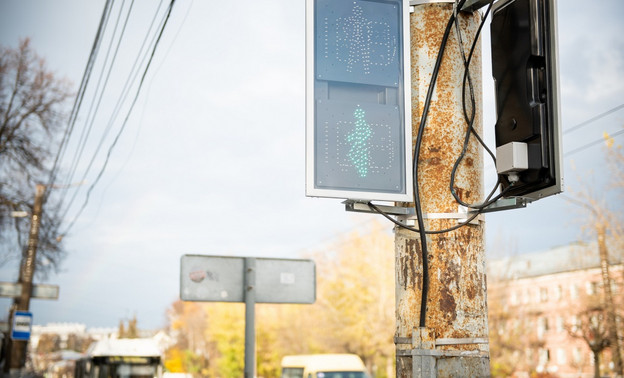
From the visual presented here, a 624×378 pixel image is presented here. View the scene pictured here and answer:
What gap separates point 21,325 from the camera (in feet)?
78.2

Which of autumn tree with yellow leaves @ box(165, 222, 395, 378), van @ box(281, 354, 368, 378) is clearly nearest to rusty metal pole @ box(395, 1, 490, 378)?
van @ box(281, 354, 368, 378)

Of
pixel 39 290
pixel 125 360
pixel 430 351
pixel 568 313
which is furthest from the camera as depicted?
pixel 568 313

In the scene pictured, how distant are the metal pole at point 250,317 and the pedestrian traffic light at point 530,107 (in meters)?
4.91

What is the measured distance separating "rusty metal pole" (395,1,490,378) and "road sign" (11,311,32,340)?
72.1ft

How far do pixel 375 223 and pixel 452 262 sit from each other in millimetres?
39735

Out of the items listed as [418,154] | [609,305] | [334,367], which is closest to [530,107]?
[418,154]

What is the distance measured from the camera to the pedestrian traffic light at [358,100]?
13.5 feet

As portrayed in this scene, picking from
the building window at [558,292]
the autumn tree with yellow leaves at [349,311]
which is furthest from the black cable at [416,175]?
the building window at [558,292]

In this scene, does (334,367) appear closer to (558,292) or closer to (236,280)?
(236,280)

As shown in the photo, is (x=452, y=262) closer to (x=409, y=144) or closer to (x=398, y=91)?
(x=409, y=144)

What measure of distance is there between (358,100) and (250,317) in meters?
4.70

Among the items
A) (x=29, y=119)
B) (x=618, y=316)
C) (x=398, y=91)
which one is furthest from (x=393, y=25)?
(x=618, y=316)

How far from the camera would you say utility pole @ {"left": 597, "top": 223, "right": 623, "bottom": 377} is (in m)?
30.6

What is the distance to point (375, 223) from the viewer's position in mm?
43656
